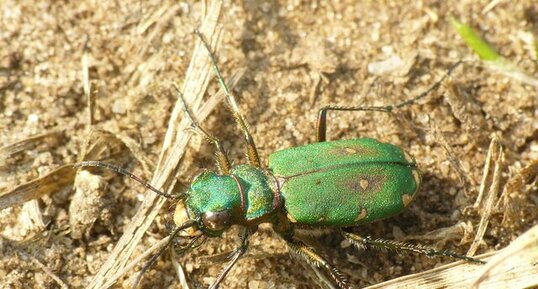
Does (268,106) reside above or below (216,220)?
above

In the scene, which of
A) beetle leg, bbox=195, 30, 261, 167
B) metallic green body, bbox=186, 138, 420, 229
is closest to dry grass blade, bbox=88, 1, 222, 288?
beetle leg, bbox=195, 30, 261, 167

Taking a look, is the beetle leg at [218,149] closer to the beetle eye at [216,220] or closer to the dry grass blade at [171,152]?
the dry grass blade at [171,152]

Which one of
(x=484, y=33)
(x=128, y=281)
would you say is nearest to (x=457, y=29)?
(x=484, y=33)

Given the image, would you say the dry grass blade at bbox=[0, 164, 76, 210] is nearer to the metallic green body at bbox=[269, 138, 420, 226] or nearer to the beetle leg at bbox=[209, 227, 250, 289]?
the beetle leg at bbox=[209, 227, 250, 289]

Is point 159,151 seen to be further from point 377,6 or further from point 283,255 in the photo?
point 377,6

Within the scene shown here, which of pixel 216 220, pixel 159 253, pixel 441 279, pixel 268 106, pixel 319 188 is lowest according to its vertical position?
pixel 441 279

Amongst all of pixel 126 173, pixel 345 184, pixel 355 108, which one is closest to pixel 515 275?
pixel 345 184

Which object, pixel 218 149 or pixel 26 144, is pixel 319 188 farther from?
pixel 26 144
